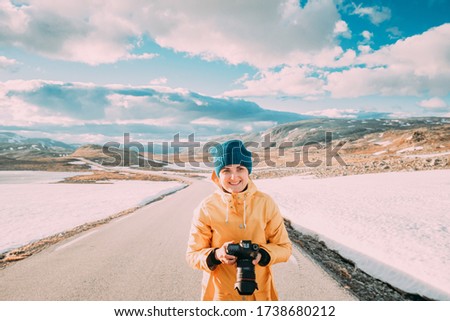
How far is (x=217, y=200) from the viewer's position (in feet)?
10.1

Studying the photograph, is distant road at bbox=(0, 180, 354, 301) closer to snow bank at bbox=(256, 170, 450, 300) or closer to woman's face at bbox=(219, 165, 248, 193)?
snow bank at bbox=(256, 170, 450, 300)

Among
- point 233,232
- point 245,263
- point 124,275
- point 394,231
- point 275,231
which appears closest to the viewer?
point 245,263

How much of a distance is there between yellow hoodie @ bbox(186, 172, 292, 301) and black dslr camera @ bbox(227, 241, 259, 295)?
326 millimetres

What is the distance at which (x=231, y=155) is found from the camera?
3072 mm

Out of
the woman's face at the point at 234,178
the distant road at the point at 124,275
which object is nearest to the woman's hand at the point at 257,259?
the woman's face at the point at 234,178

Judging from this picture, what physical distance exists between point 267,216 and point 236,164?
649 millimetres

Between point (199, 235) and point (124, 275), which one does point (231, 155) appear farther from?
point (124, 275)

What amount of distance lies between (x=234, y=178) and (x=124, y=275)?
3.79 m

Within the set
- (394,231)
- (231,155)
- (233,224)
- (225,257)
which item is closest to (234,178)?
(231,155)

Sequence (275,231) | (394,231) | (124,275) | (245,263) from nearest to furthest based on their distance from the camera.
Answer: (245,263), (275,231), (124,275), (394,231)

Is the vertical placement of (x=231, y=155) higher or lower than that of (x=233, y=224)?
higher

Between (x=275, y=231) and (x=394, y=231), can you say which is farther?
(x=394, y=231)
